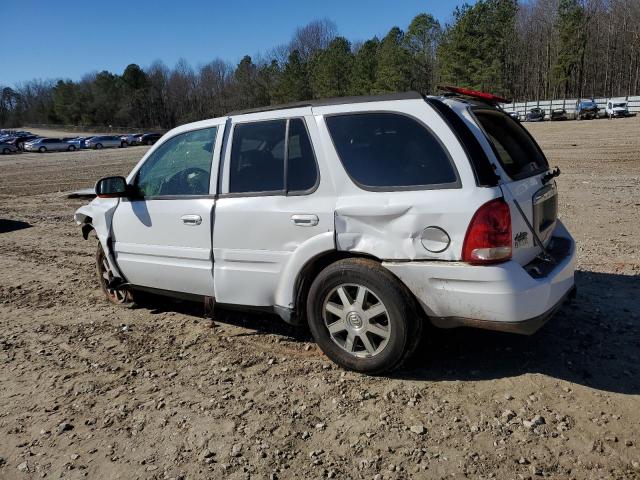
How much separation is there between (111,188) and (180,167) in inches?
25.1

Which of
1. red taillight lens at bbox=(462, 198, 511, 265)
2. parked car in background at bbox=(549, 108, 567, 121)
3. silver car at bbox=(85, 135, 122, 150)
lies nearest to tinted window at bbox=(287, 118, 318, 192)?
red taillight lens at bbox=(462, 198, 511, 265)

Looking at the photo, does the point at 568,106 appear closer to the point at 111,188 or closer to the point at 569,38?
the point at 569,38

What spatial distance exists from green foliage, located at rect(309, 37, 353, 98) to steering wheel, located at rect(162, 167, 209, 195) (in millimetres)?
75493

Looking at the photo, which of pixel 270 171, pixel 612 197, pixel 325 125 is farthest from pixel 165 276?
pixel 612 197

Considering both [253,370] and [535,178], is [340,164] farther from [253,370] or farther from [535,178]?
[253,370]

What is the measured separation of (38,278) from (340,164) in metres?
5.08

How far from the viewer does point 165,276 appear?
4.57 m

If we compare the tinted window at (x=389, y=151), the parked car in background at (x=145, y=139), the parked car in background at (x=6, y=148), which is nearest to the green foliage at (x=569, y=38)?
the parked car in background at (x=145, y=139)

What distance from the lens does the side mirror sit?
15.2 feet

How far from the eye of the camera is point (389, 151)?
3.43 meters

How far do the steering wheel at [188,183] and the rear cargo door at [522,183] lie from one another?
2.17 m

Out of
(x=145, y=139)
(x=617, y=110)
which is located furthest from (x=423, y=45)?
(x=145, y=139)

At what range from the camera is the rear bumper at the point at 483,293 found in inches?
121

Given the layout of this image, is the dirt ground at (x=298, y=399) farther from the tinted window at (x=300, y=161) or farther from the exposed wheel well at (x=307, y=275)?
the tinted window at (x=300, y=161)
